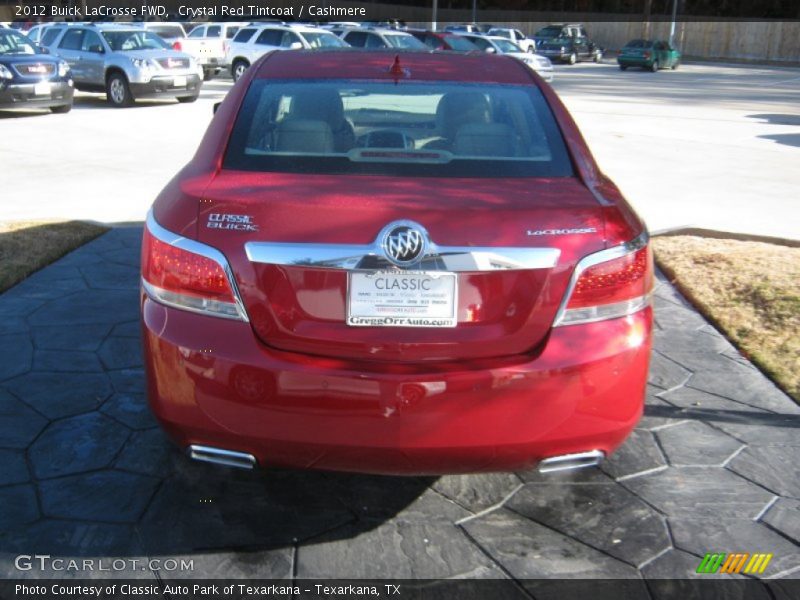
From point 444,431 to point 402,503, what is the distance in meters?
0.84

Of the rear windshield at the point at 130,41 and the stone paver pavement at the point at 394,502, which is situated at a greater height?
the rear windshield at the point at 130,41

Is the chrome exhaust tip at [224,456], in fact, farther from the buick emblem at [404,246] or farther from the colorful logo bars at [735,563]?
the colorful logo bars at [735,563]

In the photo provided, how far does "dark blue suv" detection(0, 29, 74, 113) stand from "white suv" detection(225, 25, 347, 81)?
8378mm

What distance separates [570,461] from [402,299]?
2.66ft

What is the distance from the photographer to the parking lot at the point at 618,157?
8555 millimetres

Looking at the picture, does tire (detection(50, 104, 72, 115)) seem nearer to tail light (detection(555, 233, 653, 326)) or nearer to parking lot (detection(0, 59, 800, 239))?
parking lot (detection(0, 59, 800, 239))

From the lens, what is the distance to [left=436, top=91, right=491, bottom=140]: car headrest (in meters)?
3.56

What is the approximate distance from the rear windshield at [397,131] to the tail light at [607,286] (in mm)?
481

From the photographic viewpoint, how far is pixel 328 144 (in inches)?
133

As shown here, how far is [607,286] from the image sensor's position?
2.79 metres

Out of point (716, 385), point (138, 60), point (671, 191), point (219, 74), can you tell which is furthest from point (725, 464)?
point (219, 74)

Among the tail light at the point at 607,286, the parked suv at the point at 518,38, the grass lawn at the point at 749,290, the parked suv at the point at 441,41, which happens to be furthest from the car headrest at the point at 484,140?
the parked suv at the point at 518,38

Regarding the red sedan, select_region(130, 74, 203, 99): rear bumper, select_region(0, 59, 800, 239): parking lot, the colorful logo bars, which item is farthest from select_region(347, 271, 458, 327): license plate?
select_region(130, 74, 203, 99): rear bumper

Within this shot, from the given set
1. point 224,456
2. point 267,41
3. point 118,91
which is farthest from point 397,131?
point 267,41
